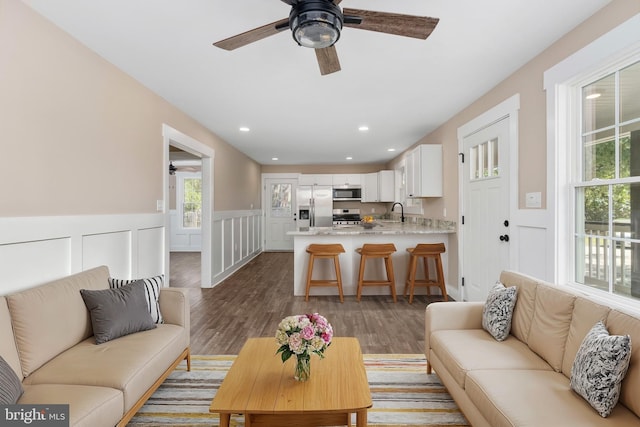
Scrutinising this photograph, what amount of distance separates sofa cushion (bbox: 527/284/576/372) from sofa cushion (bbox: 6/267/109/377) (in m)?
2.63

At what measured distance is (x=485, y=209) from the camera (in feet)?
11.9

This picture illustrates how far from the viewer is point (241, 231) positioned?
275 inches

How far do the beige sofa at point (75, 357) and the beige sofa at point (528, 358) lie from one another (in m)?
1.66

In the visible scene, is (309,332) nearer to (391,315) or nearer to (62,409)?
(62,409)

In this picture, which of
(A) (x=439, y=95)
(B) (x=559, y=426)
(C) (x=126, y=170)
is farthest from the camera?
(A) (x=439, y=95)

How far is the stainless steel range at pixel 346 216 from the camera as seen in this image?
28.8ft

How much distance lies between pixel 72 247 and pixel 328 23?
7.54 feet

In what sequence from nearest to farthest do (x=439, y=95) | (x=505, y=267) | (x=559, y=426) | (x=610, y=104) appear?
(x=559, y=426) → (x=610, y=104) → (x=505, y=267) → (x=439, y=95)

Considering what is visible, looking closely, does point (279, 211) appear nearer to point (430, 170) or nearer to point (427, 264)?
point (430, 170)

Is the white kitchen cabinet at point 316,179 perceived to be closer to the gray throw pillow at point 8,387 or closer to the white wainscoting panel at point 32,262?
the white wainscoting panel at point 32,262

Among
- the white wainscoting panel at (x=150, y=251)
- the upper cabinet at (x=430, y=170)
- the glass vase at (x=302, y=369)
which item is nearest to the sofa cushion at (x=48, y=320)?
the white wainscoting panel at (x=150, y=251)

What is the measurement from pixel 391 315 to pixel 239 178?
14.4 feet

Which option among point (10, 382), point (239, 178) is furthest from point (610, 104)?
point (239, 178)

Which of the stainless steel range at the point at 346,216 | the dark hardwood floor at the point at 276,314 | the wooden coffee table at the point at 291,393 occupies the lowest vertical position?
the dark hardwood floor at the point at 276,314
